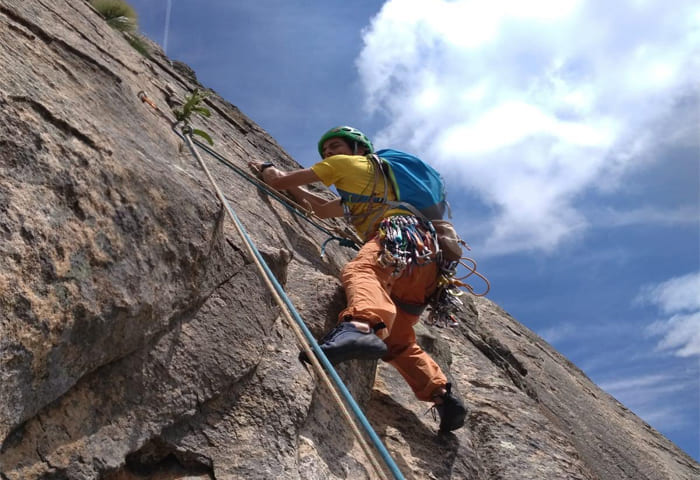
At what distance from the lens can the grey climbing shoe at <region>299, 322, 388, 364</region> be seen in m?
3.61

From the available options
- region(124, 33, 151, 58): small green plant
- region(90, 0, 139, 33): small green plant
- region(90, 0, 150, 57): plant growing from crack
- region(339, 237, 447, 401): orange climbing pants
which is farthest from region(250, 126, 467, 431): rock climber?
region(90, 0, 139, 33): small green plant

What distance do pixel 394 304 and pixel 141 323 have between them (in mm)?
1906

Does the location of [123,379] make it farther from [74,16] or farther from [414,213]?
[74,16]

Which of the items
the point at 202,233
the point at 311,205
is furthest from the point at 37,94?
the point at 311,205

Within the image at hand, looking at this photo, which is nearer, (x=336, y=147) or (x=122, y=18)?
(x=336, y=147)

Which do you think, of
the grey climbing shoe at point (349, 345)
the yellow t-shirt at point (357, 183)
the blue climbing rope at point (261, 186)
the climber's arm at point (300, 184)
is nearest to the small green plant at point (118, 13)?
the blue climbing rope at point (261, 186)

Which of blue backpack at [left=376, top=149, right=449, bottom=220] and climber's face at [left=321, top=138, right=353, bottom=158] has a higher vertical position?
climber's face at [left=321, top=138, right=353, bottom=158]

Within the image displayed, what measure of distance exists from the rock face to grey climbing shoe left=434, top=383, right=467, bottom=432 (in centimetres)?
16

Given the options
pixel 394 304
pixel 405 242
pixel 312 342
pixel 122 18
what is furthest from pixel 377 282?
pixel 122 18

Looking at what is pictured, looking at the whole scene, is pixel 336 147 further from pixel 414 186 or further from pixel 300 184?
pixel 414 186

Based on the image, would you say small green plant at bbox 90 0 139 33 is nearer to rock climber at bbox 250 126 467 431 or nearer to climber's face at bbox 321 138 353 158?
rock climber at bbox 250 126 467 431

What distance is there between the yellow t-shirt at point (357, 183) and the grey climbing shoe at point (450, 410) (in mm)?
1257

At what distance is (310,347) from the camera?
395 cm

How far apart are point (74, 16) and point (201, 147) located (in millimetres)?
1325
